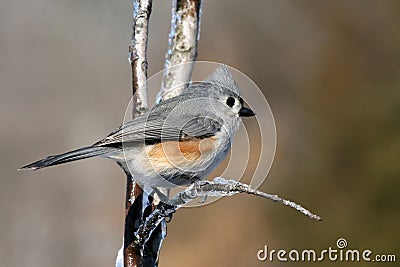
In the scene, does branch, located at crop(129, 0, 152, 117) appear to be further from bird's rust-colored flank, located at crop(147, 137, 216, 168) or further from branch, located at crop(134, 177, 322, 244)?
branch, located at crop(134, 177, 322, 244)

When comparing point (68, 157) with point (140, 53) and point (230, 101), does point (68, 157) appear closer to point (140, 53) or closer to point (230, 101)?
point (140, 53)

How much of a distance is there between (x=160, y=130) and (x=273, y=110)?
2.47 meters

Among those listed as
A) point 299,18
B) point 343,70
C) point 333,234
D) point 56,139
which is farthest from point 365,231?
point 56,139

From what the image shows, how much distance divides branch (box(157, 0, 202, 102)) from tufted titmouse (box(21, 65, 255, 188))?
0.97ft

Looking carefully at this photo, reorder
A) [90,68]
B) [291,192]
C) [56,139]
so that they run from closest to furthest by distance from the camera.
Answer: [291,192], [56,139], [90,68]

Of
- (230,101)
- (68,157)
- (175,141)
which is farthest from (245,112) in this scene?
(68,157)

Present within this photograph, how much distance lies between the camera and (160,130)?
150cm

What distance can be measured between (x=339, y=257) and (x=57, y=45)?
255cm

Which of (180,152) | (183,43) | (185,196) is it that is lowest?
(185,196)

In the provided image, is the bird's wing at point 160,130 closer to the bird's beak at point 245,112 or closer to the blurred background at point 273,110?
the bird's beak at point 245,112

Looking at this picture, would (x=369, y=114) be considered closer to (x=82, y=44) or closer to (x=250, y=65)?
(x=250, y=65)

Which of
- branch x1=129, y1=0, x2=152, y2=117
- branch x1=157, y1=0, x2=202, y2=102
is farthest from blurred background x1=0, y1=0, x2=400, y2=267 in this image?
branch x1=129, y1=0, x2=152, y2=117

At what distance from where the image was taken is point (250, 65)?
13.7 feet

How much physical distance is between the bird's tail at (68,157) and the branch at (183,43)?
482 mm
